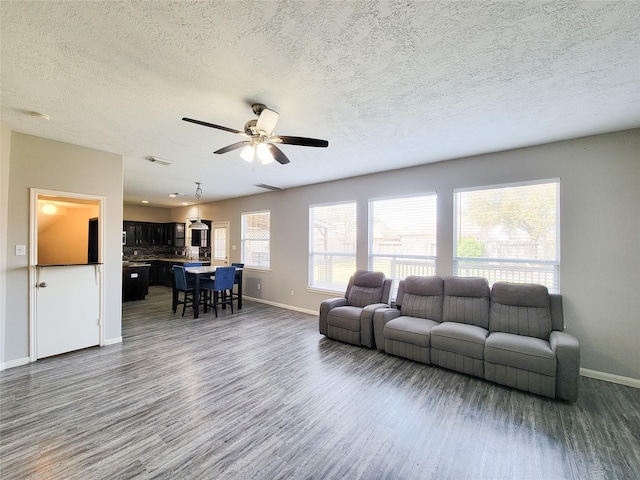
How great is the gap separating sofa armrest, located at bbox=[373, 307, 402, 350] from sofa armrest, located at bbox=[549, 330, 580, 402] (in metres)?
1.71

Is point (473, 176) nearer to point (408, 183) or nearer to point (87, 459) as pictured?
point (408, 183)

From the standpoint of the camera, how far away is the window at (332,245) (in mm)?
5125

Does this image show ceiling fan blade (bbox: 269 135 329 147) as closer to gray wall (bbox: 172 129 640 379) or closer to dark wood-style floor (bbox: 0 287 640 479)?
dark wood-style floor (bbox: 0 287 640 479)

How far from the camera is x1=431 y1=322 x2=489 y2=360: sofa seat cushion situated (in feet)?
9.37

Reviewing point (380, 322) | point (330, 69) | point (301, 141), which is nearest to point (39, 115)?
point (301, 141)

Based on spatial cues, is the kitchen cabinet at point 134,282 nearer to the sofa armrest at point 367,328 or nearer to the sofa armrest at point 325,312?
the sofa armrest at point 325,312

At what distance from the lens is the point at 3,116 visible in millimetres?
2676

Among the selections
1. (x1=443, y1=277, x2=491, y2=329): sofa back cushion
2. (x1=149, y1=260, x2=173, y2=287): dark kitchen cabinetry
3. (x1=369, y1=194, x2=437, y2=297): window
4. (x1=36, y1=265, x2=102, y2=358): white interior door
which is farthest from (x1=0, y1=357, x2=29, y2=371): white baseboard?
(x1=149, y1=260, x2=173, y2=287): dark kitchen cabinetry

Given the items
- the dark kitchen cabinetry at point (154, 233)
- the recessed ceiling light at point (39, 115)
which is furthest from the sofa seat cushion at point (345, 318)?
the dark kitchen cabinetry at point (154, 233)

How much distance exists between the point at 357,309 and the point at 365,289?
453 millimetres

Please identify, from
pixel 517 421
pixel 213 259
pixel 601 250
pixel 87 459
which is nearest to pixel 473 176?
pixel 601 250

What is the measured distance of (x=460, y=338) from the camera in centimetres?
296

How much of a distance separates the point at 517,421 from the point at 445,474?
0.98 metres

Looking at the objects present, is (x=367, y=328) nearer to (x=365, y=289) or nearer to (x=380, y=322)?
(x=380, y=322)
